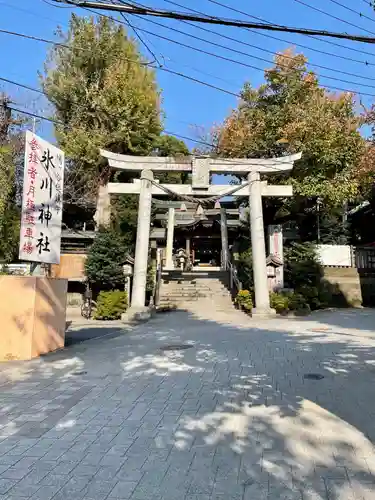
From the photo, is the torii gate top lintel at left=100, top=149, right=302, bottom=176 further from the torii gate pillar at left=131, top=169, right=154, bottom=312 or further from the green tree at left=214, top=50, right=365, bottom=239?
the green tree at left=214, top=50, right=365, bottom=239

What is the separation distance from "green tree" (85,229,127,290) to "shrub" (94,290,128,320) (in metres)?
1.60

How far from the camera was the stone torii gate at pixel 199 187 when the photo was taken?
16828 millimetres

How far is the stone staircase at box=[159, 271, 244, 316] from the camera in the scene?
62.7ft

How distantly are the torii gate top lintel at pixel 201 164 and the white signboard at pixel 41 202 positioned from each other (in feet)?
24.9

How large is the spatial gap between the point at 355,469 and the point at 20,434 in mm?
3193

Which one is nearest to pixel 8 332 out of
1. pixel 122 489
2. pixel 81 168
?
pixel 122 489

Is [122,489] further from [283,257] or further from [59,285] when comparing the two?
[283,257]

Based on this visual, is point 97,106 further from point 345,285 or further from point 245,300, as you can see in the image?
point 345,285

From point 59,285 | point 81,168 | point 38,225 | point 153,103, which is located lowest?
point 59,285

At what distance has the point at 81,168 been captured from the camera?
22703 mm

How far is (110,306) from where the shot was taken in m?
16.6

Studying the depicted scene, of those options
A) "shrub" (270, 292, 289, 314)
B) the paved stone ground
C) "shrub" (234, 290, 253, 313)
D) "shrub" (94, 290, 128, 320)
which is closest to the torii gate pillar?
"shrub" (94, 290, 128, 320)

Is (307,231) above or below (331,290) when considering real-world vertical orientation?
above

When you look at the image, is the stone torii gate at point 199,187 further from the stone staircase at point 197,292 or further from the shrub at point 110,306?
the stone staircase at point 197,292
